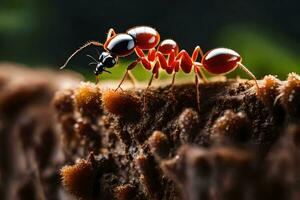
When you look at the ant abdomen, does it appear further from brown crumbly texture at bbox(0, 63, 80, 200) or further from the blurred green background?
the blurred green background

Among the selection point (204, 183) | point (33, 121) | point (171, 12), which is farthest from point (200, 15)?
point (204, 183)

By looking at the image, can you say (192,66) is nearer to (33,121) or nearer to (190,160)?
(190,160)

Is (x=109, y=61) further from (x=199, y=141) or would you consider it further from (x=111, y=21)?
(x=111, y=21)

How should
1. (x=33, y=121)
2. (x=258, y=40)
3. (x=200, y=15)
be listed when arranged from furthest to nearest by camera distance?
(x=200, y=15) < (x=258, y=40) < (x=33, y=121)

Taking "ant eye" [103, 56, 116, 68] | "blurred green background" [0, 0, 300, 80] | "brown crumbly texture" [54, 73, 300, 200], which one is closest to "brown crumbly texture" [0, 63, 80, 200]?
"ant eye" [103, 56, 116, 68]

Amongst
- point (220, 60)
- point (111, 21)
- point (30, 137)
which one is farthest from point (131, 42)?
point (111, 21)

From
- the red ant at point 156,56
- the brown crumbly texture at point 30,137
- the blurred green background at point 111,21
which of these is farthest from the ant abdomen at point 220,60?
the blurred green background at point 111,21

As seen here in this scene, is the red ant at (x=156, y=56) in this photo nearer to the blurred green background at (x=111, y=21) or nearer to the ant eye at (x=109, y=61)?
the ant eye at (x=109, y=61)
